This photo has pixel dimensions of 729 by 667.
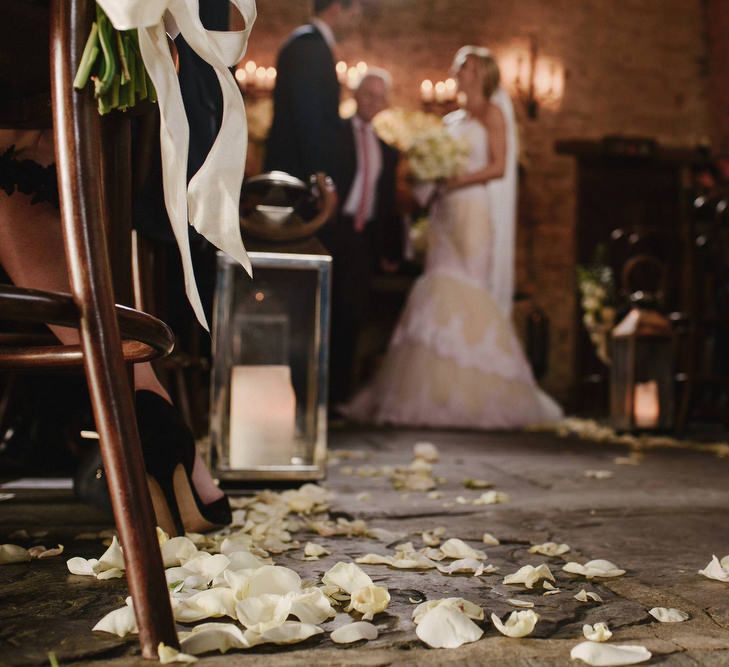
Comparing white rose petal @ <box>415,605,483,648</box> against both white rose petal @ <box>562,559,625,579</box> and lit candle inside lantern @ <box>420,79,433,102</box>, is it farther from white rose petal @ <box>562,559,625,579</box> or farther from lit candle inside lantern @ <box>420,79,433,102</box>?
lit candle inside lantern @ <box>420,79,433,102</box>

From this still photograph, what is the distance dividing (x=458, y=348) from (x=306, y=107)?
1.60 metres

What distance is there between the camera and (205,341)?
10.3 feet

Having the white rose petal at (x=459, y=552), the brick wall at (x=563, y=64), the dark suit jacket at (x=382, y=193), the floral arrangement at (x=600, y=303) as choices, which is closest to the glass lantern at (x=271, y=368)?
the white rose petal at (x=459, y=552)

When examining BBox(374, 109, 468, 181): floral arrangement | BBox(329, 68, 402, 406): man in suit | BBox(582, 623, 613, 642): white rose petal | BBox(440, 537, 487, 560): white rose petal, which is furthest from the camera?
BBox(329, 68, 402, 406): man in suit

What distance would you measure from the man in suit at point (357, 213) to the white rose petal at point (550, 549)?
11.5 feet

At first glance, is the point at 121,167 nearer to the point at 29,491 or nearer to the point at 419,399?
the point at 29,491

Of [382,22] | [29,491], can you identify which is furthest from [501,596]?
[382,22]

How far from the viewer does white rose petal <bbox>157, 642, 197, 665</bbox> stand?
2.22 feet

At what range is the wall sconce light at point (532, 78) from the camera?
7.31 meters

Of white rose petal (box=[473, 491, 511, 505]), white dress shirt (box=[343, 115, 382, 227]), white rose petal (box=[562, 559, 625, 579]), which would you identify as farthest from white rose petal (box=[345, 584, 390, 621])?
white dress shirt (box=[343, 115, 382, 227])

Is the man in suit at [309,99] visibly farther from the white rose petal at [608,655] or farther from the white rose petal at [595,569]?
the white rose petal at [608,655]

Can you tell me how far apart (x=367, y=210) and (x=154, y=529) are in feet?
14.5

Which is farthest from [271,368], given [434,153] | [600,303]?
[600,303]

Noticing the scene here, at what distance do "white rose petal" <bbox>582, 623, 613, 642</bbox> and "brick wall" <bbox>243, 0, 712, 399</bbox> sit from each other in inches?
263
